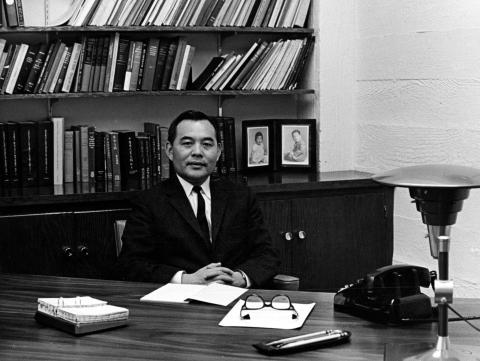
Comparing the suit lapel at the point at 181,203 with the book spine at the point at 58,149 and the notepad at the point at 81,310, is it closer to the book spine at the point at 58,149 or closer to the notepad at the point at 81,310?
the book spine at the point at 58,149

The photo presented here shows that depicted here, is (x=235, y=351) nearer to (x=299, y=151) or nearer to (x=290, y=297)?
(x=290, y=297)

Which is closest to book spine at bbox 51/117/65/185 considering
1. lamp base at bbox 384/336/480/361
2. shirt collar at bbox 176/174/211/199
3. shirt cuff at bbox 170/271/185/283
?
shirt collar at bbox 176/174/211/199

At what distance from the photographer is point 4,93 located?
13.3 ft

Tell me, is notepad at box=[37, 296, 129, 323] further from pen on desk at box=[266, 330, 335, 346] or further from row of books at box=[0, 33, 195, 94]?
row of books at box=[0, 33, 195, 94]

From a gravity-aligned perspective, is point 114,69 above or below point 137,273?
above

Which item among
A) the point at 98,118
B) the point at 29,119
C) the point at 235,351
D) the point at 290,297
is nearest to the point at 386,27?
the point at 98,118

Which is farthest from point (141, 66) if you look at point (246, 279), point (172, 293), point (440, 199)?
point (440, 199)

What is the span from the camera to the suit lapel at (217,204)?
366 cm

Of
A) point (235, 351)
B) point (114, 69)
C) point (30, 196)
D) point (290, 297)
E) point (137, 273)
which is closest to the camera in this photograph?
point (235, 351)

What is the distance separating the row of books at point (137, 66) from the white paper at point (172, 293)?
171 cm

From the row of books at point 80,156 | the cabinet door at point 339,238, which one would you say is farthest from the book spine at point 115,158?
the cabinet door at point 339,238

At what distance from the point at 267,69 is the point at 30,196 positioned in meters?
1.39

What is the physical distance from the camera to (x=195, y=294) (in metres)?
2.62

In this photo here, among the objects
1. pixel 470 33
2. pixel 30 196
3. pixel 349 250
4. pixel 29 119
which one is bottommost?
pixel 349 250
